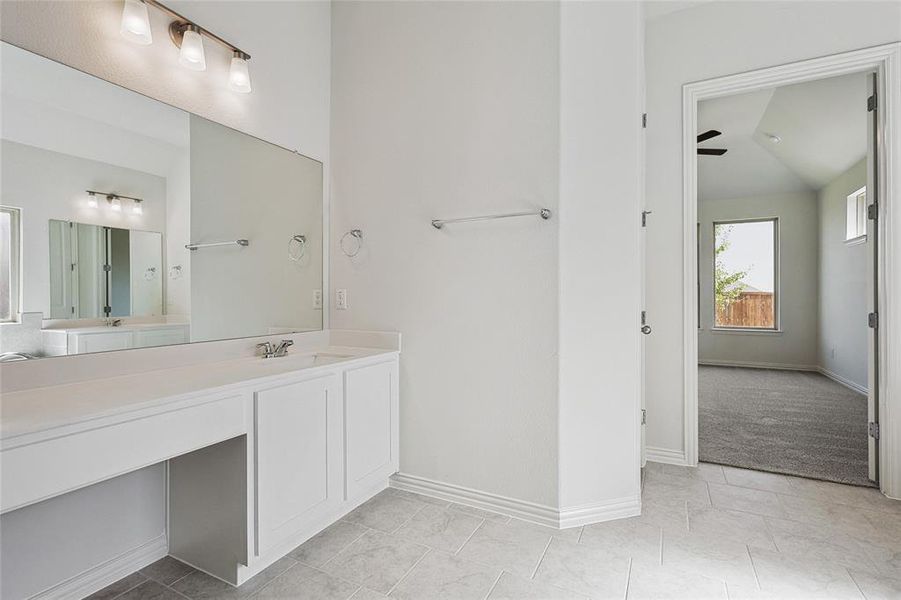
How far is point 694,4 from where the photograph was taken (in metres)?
2.73

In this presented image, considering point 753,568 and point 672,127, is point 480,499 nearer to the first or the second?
point 753,568

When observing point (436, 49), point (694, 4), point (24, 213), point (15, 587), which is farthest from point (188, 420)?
point (694, 4)

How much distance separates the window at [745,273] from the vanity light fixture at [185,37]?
6.93m

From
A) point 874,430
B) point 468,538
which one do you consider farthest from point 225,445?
point 874,430

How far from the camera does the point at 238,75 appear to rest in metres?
2.03

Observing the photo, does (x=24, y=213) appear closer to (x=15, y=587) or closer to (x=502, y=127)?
(x=15, y=587)

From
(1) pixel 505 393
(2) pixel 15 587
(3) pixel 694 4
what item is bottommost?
(2) pixel 15 587

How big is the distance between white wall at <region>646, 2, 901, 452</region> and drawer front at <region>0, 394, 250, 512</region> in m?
2.49

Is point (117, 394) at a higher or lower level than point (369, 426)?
higher

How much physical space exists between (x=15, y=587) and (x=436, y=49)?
2.80 m

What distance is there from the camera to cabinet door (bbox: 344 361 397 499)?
2.03 meters

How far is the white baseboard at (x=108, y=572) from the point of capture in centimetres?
147

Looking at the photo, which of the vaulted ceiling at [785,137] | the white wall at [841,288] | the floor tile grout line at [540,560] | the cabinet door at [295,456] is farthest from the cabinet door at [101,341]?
the white wall at [841,288]

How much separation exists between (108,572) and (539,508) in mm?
1757
